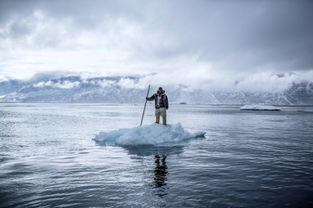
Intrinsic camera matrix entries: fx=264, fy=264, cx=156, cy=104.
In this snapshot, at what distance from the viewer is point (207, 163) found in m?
13.3

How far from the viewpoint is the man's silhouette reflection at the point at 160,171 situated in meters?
9.75

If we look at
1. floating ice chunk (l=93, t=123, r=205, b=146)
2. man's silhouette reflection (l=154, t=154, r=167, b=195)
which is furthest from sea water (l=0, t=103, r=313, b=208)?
floating ice chunk (l=93, t=123, r=205, b=146)

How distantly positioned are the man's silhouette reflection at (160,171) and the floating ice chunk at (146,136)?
3.86 meters

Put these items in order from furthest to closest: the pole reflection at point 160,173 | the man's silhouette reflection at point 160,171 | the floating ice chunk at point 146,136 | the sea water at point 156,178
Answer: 1. the floating ice chunk at point 146,136
2. the man's silhouette reflection at point 160,171
3. the pole reflection at point 160,173
4. the sea water at point 156,178

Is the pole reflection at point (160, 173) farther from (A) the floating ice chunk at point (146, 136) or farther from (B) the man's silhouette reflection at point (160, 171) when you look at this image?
(A) the floating ice chunk at point (146, 136)

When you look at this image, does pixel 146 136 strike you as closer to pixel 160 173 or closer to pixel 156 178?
pixel 160 173

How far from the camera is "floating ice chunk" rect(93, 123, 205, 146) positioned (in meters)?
19.0

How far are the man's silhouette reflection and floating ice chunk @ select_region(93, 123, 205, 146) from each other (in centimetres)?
386

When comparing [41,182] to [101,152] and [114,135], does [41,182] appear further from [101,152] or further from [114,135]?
[114,135]

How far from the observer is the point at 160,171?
11.5 meters

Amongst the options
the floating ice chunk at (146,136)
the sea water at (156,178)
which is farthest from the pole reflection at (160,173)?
the floating ice chunk at (146,136)

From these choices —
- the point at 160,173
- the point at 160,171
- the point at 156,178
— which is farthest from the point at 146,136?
the point at 156,178

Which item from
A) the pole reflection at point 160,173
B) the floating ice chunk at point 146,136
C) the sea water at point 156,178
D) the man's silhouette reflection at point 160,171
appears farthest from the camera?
the floating ice chunk at point 146,136

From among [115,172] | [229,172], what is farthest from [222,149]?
[115,172]
